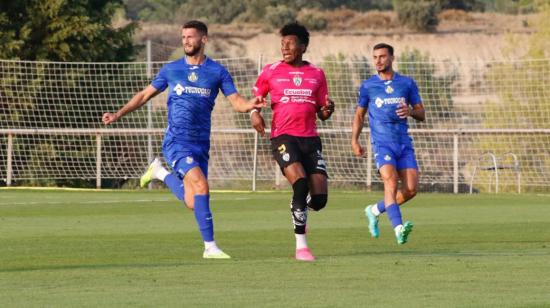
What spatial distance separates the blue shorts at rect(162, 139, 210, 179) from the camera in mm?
13172

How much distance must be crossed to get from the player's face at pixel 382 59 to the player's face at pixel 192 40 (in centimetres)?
279

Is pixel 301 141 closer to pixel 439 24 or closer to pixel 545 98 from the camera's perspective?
pixel 545 98

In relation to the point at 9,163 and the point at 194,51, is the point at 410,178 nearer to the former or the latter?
the point at 194,51

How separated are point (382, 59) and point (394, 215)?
175cm

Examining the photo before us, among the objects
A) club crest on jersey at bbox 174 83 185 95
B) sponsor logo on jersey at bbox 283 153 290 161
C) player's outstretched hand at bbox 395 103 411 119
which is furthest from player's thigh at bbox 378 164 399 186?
club crest on jersey at bbox 174 83 185 95

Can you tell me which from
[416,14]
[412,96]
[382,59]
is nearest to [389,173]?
[412,96]

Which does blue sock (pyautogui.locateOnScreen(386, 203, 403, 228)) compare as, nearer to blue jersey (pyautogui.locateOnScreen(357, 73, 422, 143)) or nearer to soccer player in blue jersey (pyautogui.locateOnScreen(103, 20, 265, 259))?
blue jersey (pyautogui.locateOnScreen(357, 73, 422, 143))

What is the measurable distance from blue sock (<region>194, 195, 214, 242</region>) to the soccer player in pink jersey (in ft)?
2.46

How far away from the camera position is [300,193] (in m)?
12.9

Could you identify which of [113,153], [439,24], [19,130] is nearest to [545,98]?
[113,153]

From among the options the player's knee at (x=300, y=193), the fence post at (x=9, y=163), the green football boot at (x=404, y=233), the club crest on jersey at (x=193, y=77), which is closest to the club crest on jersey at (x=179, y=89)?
the club crest on jersey at (x=193, y=77)

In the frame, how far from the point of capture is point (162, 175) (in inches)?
593

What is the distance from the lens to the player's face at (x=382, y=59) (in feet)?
50.6

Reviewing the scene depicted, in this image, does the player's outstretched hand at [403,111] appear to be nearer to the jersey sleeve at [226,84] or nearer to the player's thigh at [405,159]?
the player's thigh at [405,159]
